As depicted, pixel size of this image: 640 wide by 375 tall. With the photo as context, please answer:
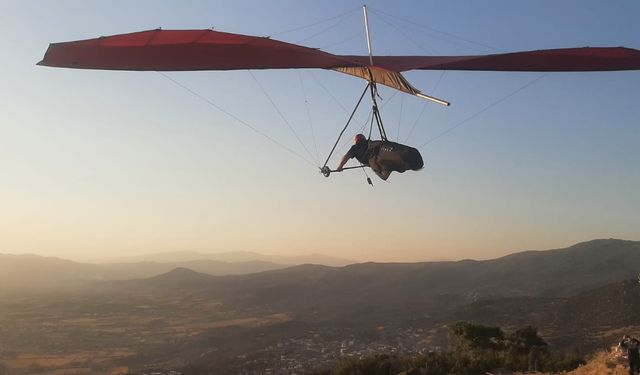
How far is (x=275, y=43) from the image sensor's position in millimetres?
10844

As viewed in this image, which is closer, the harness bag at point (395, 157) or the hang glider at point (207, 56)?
the hang glider at point (207, 56)

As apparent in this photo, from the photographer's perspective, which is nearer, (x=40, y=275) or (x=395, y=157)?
(x=395, y=157)

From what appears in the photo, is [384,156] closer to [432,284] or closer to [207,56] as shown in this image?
[207,56]

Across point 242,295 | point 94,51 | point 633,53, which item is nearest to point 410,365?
point 633,53

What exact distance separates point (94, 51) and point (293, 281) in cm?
6795

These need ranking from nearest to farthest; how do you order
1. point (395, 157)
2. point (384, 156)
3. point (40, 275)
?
point (395, 157) < point (384, 156) < point (40, 275)

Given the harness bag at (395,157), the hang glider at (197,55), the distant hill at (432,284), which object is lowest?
the distant hill at (432,284)

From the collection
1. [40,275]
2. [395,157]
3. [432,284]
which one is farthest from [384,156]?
[40,275]

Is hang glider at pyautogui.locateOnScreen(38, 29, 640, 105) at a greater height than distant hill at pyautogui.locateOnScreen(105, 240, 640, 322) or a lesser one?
greater

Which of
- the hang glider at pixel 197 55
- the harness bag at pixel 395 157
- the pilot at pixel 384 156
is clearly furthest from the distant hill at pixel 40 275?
the harness bag at pixel 395 157

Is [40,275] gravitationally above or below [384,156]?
below

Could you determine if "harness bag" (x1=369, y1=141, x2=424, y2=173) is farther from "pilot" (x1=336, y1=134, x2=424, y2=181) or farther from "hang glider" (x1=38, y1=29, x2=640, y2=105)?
"hang glider" (x1=38, y1=29, x2=640, y2=105)

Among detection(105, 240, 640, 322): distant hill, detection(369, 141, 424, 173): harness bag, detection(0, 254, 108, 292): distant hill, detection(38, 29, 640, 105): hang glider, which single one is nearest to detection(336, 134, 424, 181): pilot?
detection(369, 141, 424, 173): harness bag

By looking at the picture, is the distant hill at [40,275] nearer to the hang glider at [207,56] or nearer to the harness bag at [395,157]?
the hang glider at [207,56]
